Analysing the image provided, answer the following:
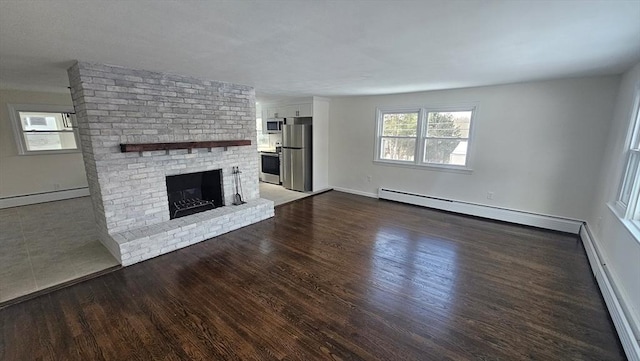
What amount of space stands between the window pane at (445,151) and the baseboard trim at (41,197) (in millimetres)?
7742

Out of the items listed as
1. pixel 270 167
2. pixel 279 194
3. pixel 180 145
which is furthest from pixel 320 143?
pixel 180 145

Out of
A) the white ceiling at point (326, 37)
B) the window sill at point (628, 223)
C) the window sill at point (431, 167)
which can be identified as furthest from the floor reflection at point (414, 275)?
the white ceiling at point (326, 37)

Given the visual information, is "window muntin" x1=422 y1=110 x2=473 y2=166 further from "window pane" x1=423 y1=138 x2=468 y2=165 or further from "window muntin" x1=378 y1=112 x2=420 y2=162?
"window muntin" x1=378 y1=112 x2=420 y2=162

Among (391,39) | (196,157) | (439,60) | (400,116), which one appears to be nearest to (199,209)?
(196,157)

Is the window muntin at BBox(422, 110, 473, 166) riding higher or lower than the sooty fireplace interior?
higher

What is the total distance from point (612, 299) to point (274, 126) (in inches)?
263

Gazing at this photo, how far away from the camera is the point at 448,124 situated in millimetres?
4992

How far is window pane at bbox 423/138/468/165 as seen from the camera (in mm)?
4906

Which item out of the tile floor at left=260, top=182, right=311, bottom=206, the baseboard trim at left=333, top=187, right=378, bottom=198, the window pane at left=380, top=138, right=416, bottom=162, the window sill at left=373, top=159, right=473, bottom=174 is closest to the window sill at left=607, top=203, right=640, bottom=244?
the window sill at left=373, top=159, right=473, bottom=174

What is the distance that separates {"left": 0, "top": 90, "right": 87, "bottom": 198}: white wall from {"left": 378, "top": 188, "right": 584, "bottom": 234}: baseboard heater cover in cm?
699

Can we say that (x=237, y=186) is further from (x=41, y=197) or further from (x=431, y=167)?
(x=41, y=197)

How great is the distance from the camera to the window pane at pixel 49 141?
532 cm

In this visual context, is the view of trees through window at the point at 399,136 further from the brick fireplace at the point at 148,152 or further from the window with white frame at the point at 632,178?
the brick fireplace at the point at 148,152

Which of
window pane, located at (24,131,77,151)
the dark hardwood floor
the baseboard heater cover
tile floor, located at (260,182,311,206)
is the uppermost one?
window pane, located at (24,131,77,151)
